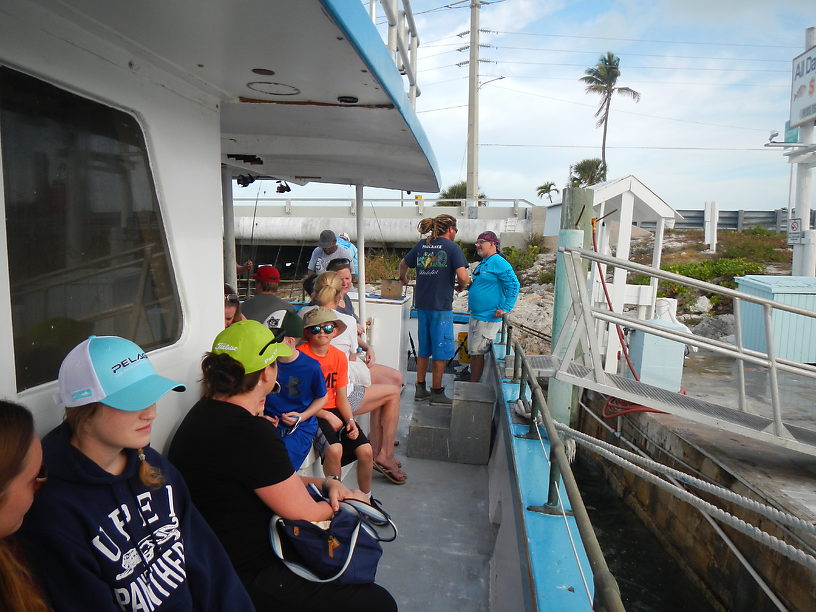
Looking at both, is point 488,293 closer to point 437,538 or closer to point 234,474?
point 437,538

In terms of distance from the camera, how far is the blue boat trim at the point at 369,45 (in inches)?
59.3

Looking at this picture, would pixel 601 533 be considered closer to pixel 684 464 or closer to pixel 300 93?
pixel 684 464

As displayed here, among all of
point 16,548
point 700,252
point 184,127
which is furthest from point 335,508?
point 700,252

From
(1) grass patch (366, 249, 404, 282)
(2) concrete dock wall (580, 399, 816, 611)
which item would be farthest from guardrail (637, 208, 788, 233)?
(2) concrete dock wall (580, 399, 816, 611)

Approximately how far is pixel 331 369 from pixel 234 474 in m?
1.51

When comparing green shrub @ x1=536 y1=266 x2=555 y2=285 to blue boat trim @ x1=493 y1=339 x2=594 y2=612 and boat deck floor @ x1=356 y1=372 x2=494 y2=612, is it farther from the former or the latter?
blue boat trim @ x1=493 y1=339 x2=594 y2=612

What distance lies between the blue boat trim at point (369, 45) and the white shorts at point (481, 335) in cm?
323

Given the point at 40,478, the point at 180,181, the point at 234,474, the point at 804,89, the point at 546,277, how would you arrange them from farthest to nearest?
the point at 546,277
the point at 804,89
the point at 180,181
the point at 234,474
the point at 40,478

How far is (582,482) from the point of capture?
7.17 meters

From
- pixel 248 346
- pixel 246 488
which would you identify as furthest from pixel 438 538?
pixel 248 346

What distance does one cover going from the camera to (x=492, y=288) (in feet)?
18.3

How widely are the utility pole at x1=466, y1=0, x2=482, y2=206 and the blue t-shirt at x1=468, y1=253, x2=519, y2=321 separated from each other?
1865 cm

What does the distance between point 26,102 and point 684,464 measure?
5653 millimetres

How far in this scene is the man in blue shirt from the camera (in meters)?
5.46
